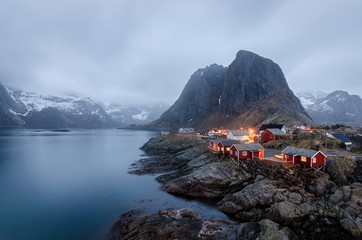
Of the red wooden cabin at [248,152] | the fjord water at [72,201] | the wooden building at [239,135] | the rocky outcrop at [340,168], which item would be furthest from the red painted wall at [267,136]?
the fjord water at [72,201]

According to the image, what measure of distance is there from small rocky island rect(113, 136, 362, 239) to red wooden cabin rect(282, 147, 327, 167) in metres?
1.49

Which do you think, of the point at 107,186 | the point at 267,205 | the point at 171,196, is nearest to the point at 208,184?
the point at 171,196

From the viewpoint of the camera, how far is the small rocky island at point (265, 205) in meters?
18.3

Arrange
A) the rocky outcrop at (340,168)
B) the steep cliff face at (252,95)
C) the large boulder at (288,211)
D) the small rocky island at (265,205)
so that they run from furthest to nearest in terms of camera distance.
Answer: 1. the steep cliff face at (252,95)
2. the rocky outcrop at (340,168)
3. the large boulder at (288,211)
4. the small rocky island at (265,205)

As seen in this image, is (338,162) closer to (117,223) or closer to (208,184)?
(208,184)

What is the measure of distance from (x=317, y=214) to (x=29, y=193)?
155 ft

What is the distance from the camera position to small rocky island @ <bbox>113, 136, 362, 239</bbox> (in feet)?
60.1

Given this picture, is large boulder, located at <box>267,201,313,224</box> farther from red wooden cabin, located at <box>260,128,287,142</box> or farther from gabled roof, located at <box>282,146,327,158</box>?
red wooden cabin, located at <box>260,128,287,142</box>

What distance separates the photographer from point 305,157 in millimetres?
30703

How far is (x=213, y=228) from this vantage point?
19.3 m

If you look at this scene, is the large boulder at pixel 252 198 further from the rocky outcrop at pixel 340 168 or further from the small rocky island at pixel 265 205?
the rocky outcrop at pixel 340 168

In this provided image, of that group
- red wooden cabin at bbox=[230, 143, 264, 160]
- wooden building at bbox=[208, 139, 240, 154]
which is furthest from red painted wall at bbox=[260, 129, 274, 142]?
red wooden cabin at bbox=[230, 143, 264, 160]

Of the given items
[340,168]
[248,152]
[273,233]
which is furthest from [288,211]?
[340,168]

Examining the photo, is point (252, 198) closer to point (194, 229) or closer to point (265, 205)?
point (265, 205)
